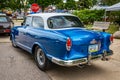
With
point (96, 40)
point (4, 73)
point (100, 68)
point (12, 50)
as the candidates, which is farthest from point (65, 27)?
point (12, 50)

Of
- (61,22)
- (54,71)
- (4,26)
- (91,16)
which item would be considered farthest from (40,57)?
(91,16)

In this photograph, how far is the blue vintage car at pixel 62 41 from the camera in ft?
17.3

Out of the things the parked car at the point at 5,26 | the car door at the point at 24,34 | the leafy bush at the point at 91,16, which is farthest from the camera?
the leafy bush at the point at 91,16

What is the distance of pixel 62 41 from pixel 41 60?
1.54 m

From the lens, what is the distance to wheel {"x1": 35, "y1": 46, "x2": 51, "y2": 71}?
240 inches

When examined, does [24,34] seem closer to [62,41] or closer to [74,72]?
[74,72]

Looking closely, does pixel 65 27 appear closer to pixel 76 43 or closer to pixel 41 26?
pixel 41 26

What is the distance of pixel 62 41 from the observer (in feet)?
17.2

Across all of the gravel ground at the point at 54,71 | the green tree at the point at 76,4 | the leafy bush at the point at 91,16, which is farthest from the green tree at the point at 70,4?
the gravel ground at the point at 54,71

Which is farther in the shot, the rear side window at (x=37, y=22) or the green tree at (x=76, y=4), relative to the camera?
the green tree at (x=76, y=4)

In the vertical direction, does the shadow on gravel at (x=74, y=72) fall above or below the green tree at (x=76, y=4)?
below

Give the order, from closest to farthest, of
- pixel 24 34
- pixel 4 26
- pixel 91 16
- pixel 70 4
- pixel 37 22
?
pixel 37 22
pixel 24 34
pixel 4 26
pixel 91 16
pixel 70 4

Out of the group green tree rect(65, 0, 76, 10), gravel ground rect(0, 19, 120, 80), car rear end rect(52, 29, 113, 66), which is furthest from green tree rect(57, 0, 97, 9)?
car rear end rect(52, 29, 113, 66)

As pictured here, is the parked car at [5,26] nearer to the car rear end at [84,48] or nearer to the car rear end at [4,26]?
the car rear end at [4,26]
